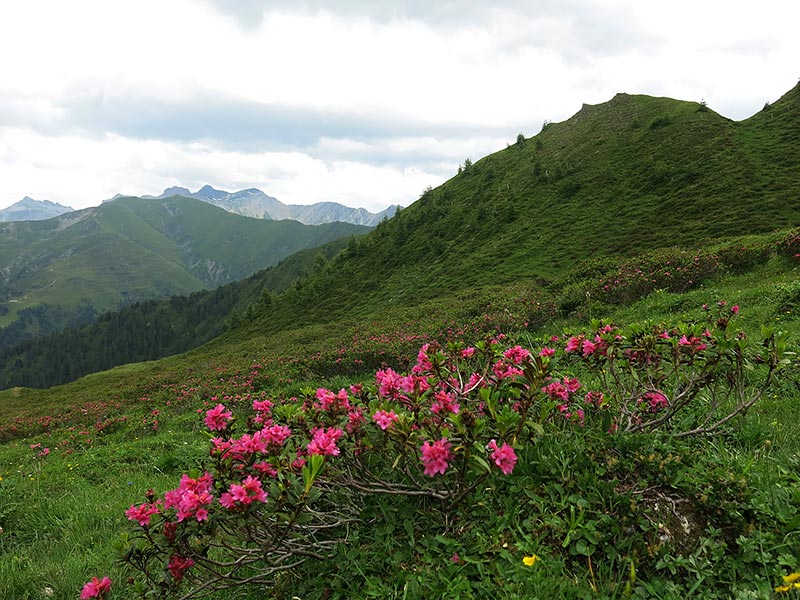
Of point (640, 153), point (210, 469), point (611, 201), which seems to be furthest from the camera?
point (640, 153)

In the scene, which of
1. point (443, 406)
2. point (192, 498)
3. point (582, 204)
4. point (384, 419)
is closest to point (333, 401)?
point (384, 419)

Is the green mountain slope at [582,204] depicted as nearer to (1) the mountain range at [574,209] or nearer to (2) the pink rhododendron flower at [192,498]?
(1) the mountain range at [574,209]

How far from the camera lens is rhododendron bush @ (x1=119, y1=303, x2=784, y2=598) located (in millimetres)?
2518

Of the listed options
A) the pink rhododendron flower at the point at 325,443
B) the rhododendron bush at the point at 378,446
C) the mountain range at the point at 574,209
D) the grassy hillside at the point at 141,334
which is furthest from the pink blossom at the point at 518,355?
the grassy hillside at the point at 141,334

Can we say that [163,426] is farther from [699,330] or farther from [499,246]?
[499,246]

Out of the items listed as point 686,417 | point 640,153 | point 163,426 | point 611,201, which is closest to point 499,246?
point 611,201

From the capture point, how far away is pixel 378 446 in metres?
3.07

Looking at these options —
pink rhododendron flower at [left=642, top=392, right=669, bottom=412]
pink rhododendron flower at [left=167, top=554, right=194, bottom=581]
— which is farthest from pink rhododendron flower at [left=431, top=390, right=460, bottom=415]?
pink rhododendron flower at [left=642, top=392, right=669, bottom=412]

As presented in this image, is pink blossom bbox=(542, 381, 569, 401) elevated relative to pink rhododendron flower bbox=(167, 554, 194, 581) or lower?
elevated

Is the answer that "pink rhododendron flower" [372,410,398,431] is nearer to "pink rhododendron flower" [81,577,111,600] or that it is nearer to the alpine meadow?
the alpine meadow

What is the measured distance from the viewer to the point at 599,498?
2.89m

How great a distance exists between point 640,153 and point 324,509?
5716 cm

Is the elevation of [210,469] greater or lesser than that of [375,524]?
greater

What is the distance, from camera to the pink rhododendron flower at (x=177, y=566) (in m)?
2.53
